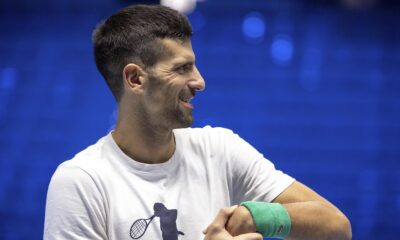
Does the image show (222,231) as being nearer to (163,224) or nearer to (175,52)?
(163,224)

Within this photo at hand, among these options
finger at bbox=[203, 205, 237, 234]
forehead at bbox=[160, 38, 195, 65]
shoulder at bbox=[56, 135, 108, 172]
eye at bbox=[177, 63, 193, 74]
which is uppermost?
forehead at bbox=[160, 38, 195, 65]

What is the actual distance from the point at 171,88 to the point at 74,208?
0.43 metres

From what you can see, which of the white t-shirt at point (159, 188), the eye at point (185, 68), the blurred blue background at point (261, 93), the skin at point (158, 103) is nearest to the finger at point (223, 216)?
the white t-shirt at point (159, 188)

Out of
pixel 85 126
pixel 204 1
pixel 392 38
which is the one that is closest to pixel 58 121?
pixel 85 126

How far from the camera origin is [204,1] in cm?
481

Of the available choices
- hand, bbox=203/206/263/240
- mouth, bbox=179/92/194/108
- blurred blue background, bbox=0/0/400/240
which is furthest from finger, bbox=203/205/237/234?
blurred blue background, bbox=0/0/400/240

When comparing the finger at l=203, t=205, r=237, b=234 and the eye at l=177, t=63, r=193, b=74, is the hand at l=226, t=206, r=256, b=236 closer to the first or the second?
the finger at l=203, t=205, r=237, b=234

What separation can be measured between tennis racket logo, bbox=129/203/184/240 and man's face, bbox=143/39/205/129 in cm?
24

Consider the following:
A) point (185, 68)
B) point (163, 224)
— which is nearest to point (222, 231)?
point (163, 224)

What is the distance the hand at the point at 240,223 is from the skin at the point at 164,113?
177mm

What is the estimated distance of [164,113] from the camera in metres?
1.98

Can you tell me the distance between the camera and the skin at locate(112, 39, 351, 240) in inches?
77.4

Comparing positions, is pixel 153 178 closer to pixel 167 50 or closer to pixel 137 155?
pixel 137 155

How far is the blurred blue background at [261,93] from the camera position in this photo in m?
4.41
